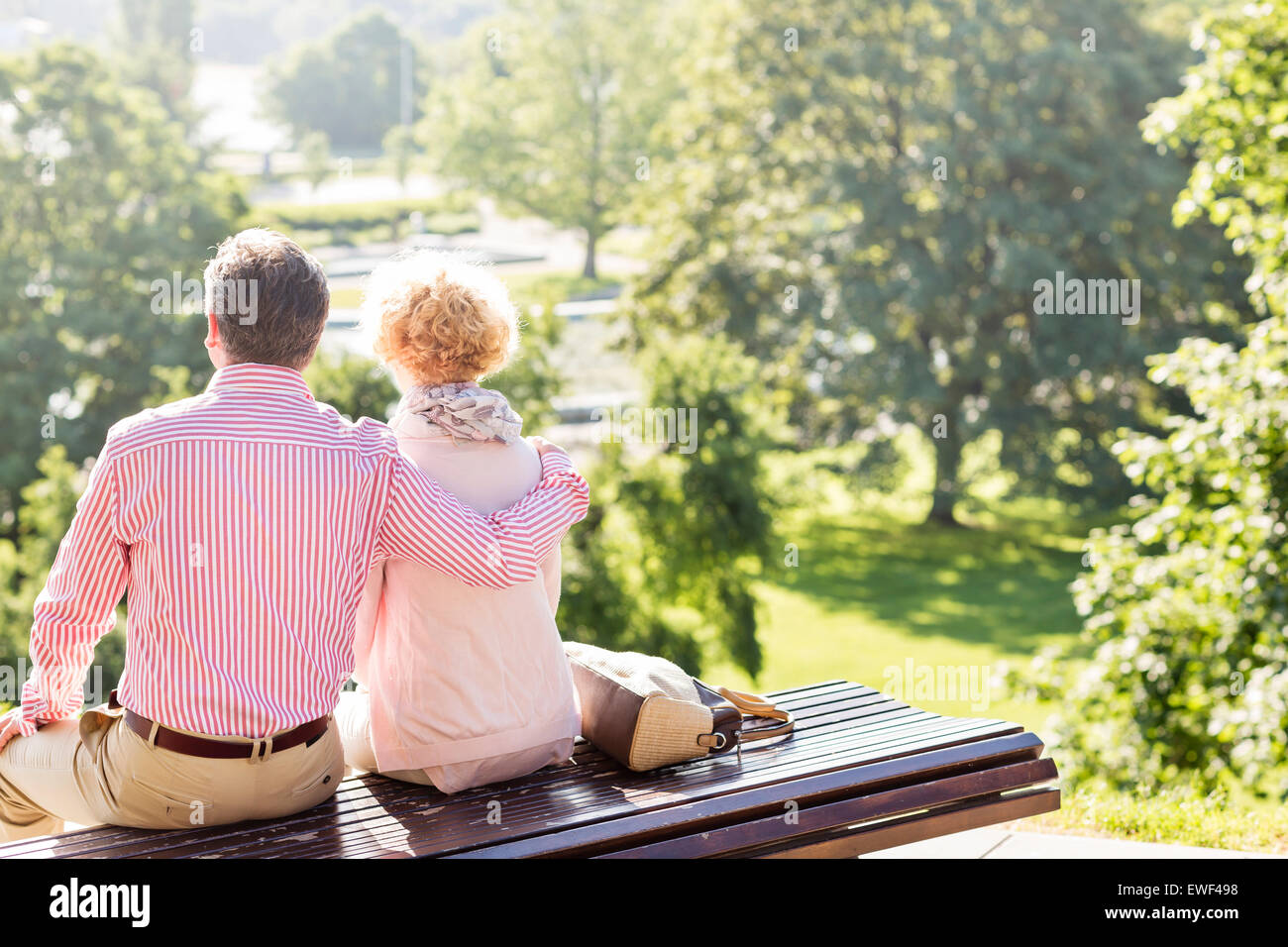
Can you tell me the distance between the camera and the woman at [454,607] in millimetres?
3014

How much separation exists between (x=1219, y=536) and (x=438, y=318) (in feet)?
15.3

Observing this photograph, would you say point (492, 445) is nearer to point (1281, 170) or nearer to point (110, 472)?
point (110, 472)

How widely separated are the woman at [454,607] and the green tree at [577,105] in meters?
40.5

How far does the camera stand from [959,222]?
21953mm

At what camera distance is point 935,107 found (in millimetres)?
22109

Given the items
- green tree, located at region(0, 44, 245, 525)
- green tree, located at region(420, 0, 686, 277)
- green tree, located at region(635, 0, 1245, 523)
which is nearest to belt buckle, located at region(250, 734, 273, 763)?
green tree, located at region(0, 44, 245, 525)

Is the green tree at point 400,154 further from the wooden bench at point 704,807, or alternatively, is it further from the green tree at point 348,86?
the wooden bench at point 704,807

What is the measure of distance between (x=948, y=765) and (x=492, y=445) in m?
1.33

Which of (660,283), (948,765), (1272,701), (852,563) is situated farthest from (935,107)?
(948,765)

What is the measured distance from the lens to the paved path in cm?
409

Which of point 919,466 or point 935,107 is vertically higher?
point 935,107

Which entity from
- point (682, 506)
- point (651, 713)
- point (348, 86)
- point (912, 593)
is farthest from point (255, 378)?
point (348, 86)

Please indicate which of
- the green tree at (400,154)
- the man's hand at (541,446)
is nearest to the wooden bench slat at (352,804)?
the man's hand at (541,446)
